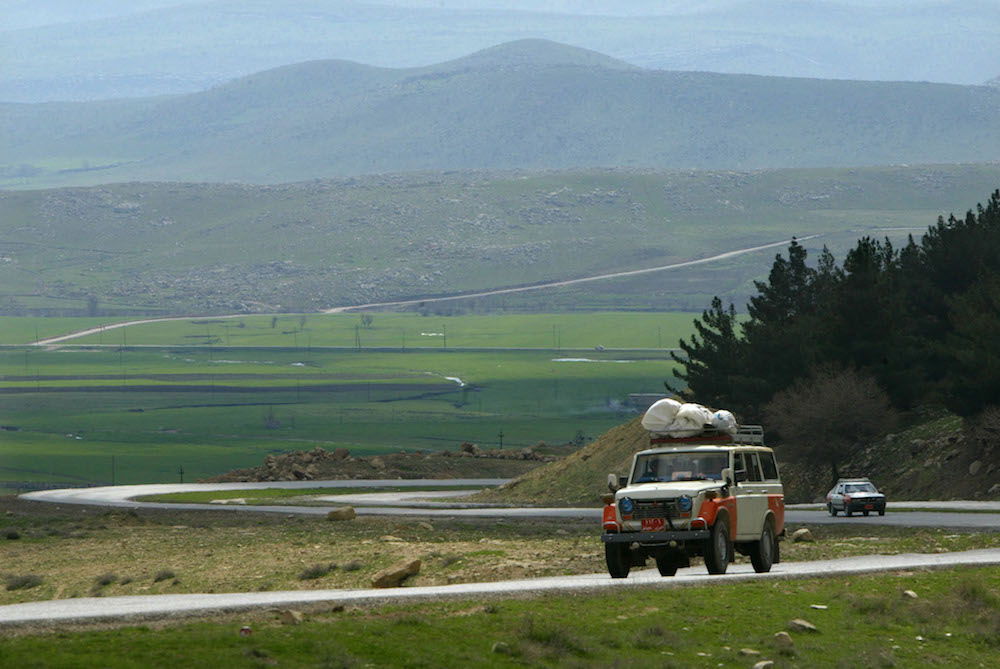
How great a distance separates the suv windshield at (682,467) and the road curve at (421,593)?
1938 millimetres

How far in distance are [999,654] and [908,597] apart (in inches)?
115

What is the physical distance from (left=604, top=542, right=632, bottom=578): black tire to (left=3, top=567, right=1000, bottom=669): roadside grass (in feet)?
7.48

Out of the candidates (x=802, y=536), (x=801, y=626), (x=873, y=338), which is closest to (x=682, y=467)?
(x=801, y=626)

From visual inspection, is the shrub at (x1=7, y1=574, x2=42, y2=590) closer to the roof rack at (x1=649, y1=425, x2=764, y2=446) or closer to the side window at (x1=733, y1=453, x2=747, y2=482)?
the roof rack at (x1=649, y1=425, x2=764, y2=446)

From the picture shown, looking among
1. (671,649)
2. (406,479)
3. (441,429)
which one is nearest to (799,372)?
(406,479)

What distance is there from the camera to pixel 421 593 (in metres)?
28.9

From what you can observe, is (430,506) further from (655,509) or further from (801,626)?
(801,626)

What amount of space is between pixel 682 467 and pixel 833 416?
46571 millimetres

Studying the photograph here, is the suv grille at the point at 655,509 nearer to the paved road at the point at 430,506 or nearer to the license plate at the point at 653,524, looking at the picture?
the license plate at the point at 653,524

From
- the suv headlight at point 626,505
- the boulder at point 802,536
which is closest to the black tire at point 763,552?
the suv headlight at point 626,505

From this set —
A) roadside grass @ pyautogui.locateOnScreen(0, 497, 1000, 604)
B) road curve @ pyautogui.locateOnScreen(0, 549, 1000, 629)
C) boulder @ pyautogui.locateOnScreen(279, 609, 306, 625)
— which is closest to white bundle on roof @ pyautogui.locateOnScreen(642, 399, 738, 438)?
road curve @ pyautogui.locateOnScreen(0, 549, 1000, 629)

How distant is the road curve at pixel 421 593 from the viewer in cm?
2558

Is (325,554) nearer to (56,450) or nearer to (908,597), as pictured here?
(908,597)

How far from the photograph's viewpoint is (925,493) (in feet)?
237
